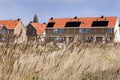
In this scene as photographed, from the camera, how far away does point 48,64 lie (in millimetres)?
5426

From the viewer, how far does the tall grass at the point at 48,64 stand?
4.32m

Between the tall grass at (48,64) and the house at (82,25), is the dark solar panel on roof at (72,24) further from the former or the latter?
the tall grass at (48,64)

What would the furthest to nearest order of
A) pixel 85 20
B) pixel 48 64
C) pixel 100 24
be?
1. pixel 85 20
2. pixel 100 24
3. pixel 48 64

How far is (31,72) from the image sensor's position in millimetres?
4727

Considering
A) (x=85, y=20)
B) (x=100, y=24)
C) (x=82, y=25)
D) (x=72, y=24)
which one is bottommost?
(x=82, y=25)

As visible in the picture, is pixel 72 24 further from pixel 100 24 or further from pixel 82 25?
pixel 100 24

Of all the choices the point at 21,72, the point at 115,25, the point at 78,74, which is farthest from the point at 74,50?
Answer: the point at 115,25

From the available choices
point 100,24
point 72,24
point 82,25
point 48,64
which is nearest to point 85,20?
point 82,25

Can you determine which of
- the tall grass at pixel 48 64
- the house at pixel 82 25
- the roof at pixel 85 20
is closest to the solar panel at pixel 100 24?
the house at pixel 82 25

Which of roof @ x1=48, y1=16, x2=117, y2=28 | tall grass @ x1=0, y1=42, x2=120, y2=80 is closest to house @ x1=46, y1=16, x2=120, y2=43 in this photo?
roof @ x1=48, y1=16, x2=117, y2=28

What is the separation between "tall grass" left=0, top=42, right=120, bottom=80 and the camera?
14.2 feet

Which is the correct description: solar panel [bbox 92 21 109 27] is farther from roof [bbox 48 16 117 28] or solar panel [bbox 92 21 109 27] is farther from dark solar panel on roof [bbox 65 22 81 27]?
dark solar panel on roof [bbox 65 22 81 27]

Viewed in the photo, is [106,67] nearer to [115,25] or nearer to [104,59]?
[104,59]

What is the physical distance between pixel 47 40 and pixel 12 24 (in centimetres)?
8441
